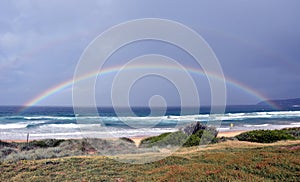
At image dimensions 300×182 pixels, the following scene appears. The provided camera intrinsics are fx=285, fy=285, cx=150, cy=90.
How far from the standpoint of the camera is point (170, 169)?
31.0 feet

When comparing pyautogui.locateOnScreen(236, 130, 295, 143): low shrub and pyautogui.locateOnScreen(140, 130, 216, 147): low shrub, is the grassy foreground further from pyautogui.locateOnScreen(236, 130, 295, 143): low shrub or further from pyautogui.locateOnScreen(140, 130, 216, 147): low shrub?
pyautogui.locateOnScreen(236, 130, 295, 143): low shrub

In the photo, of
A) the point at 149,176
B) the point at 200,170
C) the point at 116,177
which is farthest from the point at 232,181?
the point at 116,177

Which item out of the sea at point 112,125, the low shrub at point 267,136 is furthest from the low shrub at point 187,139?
the sea at point 112,125

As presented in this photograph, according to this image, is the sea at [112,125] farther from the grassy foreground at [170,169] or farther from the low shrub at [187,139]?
the grassy foreground at [170,169]

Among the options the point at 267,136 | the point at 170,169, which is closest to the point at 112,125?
the point at 267,136

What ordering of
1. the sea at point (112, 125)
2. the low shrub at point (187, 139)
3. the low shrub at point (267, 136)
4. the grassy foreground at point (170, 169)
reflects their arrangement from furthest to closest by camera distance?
1. the sea at point (112, 125)
2. the low shrub at point (187, 139)
3. the low shrub at point (267, 136)
4. the grassy foreground at point (170, 169)

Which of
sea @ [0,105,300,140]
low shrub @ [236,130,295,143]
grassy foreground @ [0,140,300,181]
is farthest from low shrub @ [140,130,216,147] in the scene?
grassy foreground @ [0,140,300,181]

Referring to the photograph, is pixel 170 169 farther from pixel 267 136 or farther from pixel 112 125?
pixel 112 125

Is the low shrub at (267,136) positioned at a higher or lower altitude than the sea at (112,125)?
lower

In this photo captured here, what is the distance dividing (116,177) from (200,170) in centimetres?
267

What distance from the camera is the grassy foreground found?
827 cm

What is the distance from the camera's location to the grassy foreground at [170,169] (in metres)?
8.27

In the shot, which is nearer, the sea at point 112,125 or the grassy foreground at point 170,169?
the grassy foreground at point 170,169

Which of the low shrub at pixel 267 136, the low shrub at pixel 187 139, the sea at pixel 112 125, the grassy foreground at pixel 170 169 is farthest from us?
the sea at pixel 112 125
